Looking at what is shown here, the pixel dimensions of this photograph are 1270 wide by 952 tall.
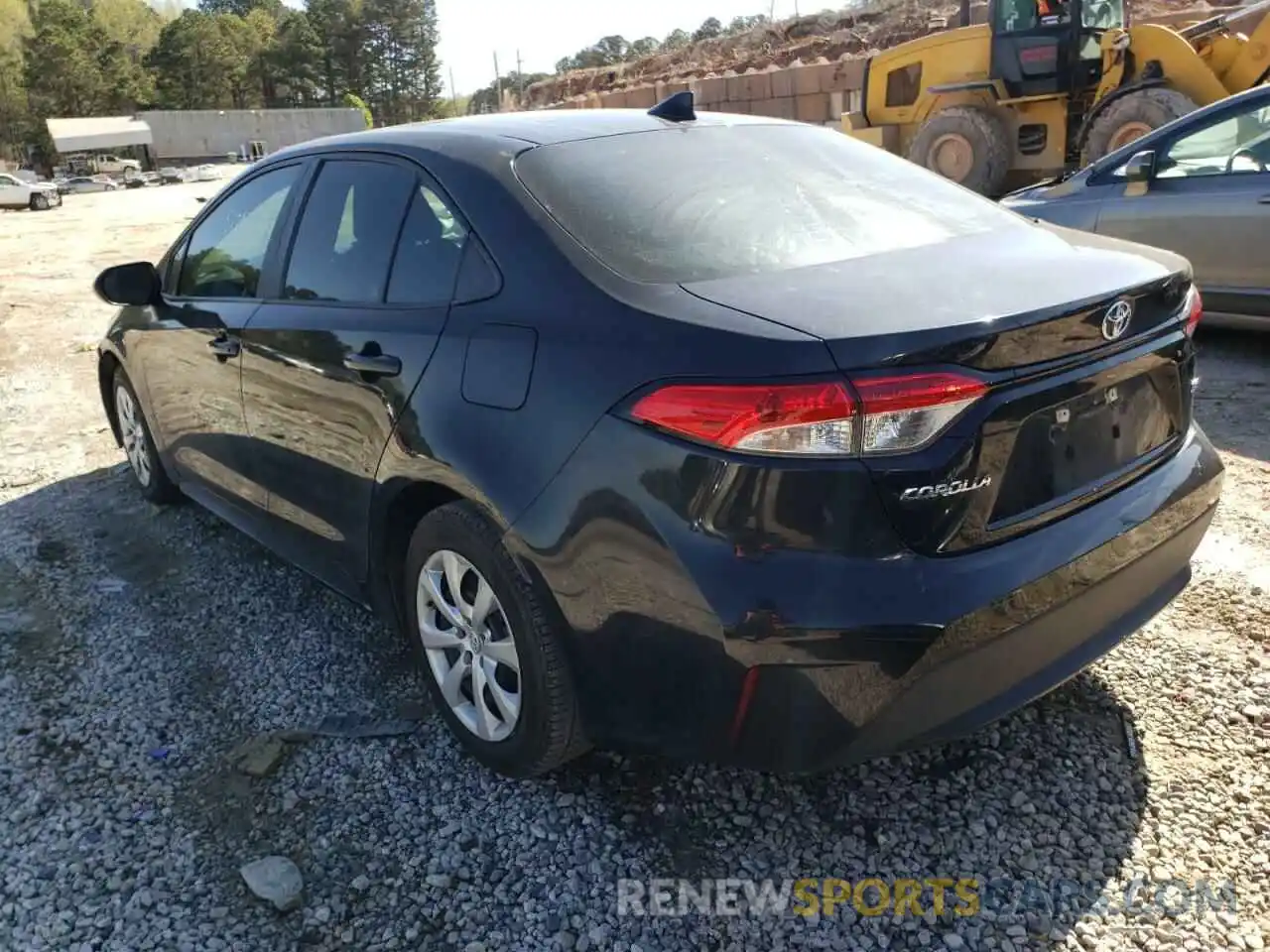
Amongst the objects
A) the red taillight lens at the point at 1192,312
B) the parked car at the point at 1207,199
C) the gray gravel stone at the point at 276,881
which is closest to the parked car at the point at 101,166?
the parked car at the point at 1207,199

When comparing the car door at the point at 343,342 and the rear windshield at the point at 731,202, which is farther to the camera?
the car door at the point at 343,342

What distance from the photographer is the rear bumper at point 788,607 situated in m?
1.94

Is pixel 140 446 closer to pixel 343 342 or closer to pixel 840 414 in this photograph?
pixel 343 342

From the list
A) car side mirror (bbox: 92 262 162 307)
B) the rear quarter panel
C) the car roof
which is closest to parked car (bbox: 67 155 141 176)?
car side mirror (bbox: 92 262 162 307)

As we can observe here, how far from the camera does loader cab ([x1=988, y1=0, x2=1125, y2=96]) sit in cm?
1127

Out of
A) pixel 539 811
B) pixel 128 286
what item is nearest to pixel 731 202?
pixel 539 811

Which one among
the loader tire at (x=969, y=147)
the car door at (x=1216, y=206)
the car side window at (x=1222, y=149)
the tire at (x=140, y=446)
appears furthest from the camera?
the loader tire at (x=969, y=147)

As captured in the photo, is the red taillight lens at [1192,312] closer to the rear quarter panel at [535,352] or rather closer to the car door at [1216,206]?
the rear quarter panel at [535,352]

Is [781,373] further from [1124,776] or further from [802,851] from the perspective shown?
[1124,776]

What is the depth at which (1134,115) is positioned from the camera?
10.3m

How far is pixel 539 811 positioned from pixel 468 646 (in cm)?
46

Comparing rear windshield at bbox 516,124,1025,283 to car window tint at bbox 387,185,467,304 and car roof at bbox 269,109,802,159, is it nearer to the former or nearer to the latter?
car roof at bbox 269,109,802,159

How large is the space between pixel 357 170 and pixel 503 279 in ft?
3.18

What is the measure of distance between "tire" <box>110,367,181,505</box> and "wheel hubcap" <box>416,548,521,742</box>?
7.92 ft
